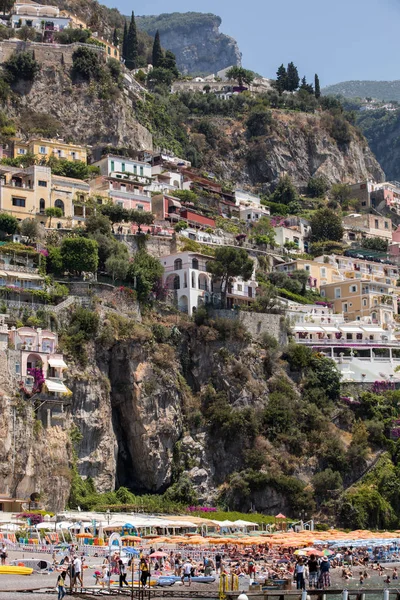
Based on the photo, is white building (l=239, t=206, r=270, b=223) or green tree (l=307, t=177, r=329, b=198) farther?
green tree (l=307, t=177, r=329, b=198)

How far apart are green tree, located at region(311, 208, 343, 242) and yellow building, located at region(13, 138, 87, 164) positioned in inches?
1028

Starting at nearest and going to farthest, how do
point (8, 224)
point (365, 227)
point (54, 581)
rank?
point (54, 581) → point (8, 224) → point (365, 227)

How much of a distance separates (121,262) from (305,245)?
127ft

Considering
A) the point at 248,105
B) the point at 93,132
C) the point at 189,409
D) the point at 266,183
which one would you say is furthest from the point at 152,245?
the point at 248,105

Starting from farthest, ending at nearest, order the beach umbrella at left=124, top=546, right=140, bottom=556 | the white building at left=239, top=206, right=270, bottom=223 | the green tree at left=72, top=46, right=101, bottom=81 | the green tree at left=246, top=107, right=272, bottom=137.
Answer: the green tree at left=246, top=107, right=272, bottom=137
the white building at left=239, top=206, right=270, bottom=223
the green tree at left=72, top=46, right=101, bottom=81
the beach umbrella at left=124, top=546, right=140, bottom=556

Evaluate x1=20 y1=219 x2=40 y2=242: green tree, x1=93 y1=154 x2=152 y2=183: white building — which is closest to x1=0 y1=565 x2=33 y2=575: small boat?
x1=20 y1=219 x2=40 y2=242: green tree

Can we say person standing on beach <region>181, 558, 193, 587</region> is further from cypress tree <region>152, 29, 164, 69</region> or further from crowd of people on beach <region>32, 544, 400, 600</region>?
cypress tree <region>152, 29, 164, 69</region>

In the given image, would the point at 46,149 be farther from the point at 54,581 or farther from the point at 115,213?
the point at 54,581

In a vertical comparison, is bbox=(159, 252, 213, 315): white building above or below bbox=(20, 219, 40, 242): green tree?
below

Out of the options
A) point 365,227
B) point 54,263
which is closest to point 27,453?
point 54,263

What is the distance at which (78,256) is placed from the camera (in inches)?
2859

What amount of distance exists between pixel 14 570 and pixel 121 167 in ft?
197

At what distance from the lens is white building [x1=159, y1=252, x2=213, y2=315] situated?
77.1 meters

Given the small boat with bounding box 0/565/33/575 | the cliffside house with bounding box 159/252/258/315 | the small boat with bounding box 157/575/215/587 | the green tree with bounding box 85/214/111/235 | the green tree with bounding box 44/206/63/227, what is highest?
the green tree with bounding box 44/206/63/227
